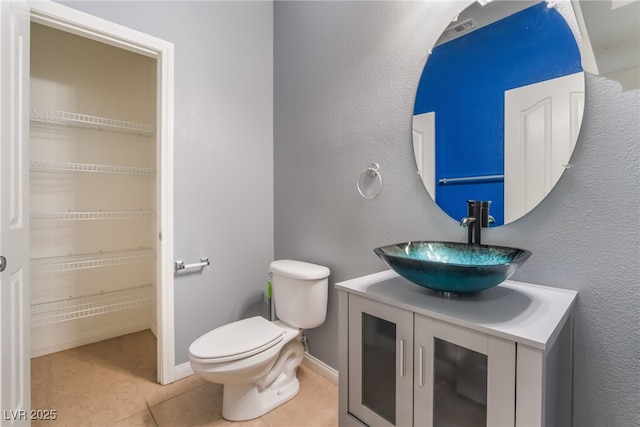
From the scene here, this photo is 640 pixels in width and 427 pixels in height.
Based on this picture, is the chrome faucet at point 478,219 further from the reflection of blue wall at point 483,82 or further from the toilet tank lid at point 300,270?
the toilet tank lid at point 300,270

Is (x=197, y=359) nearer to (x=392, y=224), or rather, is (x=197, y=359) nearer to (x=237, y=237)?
(x=237, y=237)

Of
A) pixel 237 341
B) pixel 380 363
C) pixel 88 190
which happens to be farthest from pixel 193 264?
pixel 380 363

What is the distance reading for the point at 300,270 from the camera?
172 cm

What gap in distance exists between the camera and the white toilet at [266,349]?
53.9 inches

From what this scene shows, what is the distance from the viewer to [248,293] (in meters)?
2.18

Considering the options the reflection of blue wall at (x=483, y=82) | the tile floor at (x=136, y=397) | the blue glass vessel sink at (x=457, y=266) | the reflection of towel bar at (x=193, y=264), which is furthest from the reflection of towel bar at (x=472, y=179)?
the reflection of towel bar at (x=193, y=264)

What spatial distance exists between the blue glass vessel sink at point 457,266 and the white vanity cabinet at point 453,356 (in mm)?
69

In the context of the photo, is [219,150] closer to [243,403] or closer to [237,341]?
[237,341]

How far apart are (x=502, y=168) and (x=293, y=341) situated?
1431 mm

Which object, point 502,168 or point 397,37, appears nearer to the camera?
point 502,168

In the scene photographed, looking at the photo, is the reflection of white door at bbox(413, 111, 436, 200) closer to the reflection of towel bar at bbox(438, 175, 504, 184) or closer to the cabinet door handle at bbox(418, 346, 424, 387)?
the reflection of towel bar at bbox(438, 175, 504, 184)

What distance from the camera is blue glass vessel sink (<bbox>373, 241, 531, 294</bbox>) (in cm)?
82

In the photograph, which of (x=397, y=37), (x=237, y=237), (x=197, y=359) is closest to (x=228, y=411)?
(x=197, y=359)

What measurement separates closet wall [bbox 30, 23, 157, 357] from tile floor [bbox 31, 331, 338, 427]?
35 centimetres
